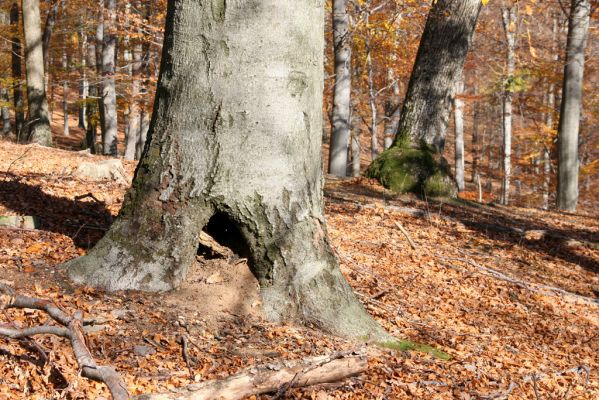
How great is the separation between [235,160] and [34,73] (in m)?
11.9

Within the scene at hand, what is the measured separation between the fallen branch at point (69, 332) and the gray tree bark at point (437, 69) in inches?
268

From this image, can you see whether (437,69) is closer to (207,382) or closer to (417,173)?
(417,173)

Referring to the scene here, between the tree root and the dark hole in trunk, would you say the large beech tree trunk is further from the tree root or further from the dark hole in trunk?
the tree root

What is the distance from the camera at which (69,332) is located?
2596mm

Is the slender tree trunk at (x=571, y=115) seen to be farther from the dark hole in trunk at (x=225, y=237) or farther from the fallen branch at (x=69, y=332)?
the fallen branch at (x=69, y=332)

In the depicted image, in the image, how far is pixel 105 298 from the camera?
3.20 metres

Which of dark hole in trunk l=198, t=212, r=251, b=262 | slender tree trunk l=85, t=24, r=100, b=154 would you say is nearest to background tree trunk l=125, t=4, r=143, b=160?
slender tree trunk l=85, t=24, r=100, b=154

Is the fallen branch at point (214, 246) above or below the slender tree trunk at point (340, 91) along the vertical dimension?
below

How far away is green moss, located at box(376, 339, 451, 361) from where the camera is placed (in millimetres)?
3567

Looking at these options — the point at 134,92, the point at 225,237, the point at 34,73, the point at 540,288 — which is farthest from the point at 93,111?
the point at 225,237

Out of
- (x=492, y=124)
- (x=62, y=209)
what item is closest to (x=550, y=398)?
(x=62, y=209)

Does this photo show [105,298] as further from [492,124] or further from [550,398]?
[492,124]

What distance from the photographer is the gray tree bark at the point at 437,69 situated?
27.8 ft

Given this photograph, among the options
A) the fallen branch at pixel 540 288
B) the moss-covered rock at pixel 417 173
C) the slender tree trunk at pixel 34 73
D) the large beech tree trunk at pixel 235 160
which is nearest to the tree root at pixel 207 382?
the large beech tree trunk at pixel 235 160
